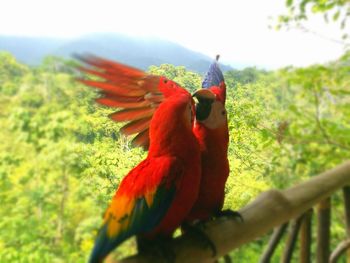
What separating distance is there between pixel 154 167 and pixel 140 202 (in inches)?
1.8

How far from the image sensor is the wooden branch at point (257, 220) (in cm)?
44

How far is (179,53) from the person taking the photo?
107 cm

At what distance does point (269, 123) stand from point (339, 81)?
0.33 metres

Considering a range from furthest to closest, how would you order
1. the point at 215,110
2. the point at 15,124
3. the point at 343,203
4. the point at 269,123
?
the point at 269,123
the point at 15,124
the point at 343,203
the point at 215,110

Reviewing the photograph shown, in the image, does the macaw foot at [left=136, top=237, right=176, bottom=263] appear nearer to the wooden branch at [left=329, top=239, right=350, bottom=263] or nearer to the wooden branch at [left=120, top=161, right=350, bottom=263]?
the wooden branch at [left=120, top=161, right=350, bottom=263]

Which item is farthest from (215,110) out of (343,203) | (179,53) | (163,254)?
(179,53)

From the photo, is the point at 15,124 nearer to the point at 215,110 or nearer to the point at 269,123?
the point at 215,110

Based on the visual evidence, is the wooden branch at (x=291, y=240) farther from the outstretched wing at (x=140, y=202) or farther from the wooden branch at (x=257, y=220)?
the outstretched wing at (x=140, y=202)

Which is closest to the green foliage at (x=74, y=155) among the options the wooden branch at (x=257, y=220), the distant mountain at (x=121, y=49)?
the distant mountain at (x=121, y=49)

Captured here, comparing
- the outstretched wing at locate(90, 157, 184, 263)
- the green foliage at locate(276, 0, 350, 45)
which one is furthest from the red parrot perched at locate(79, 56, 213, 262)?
the green foliage at locate(276, 0, 350, 45)

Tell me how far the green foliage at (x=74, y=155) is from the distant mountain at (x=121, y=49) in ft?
0.12

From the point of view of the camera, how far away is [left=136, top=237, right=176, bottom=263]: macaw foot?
0.41 meters

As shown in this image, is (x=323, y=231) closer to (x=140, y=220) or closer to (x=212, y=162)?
(x=212, y=162)

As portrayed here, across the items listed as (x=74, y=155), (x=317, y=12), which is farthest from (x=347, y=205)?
(x=317, y=12)
